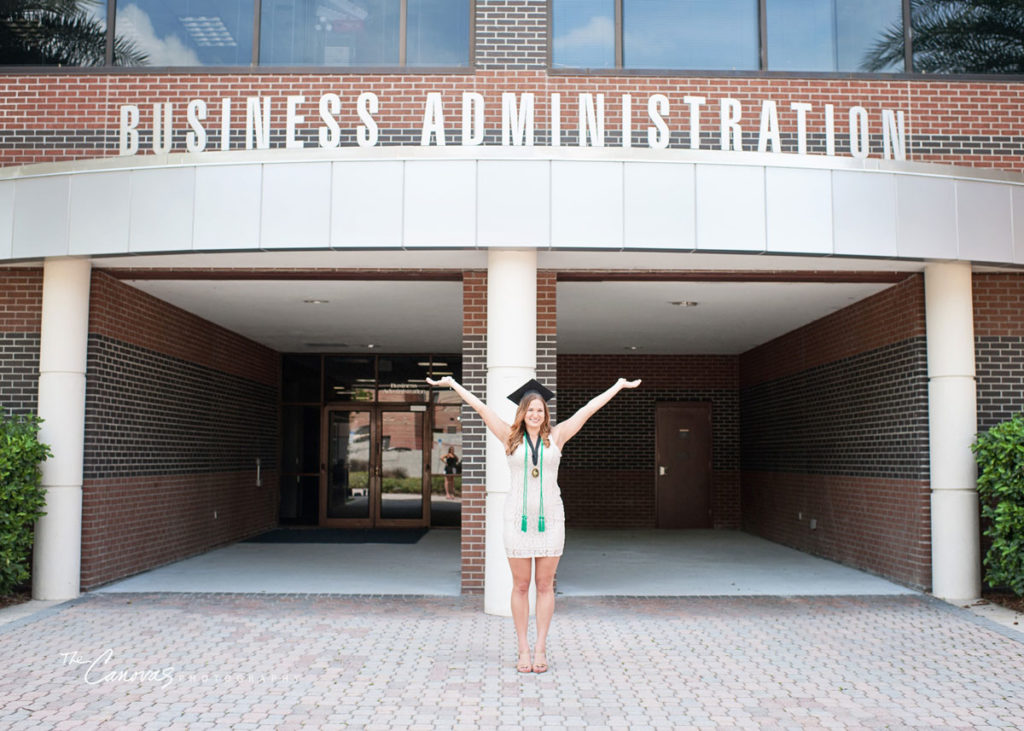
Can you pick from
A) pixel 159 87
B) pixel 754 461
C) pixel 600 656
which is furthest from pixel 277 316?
pixel 754 461

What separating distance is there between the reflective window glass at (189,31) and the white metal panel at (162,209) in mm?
2464

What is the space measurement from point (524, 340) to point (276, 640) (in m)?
3.39

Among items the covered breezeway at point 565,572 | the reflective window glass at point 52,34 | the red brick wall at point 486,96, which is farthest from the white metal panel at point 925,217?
the reflective window glass at point 52,34

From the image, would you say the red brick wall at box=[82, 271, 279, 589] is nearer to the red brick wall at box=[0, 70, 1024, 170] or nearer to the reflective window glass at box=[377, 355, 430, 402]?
the red brick wall at box=[0, 70, 1024, 170]

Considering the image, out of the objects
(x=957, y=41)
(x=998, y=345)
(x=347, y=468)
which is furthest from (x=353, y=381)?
(x=957, y=41)

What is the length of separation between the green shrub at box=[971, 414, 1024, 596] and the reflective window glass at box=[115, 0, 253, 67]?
8909 mm

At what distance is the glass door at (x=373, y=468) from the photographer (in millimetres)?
16719

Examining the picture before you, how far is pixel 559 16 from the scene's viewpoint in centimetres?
1027

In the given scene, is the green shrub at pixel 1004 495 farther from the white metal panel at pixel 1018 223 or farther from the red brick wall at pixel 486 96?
the red brick wall at pixel 486 96

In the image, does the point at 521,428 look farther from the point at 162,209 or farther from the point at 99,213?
the point at 99,213

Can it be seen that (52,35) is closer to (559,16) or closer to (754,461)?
(559,16)

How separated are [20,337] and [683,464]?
11650 millimetres

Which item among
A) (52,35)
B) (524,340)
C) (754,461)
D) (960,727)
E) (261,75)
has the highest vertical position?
(52,35)

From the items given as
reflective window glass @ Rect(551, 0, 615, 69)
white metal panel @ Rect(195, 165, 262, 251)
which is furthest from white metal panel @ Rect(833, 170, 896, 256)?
white metal panel @ Rect(195, 165, 262, 251)
